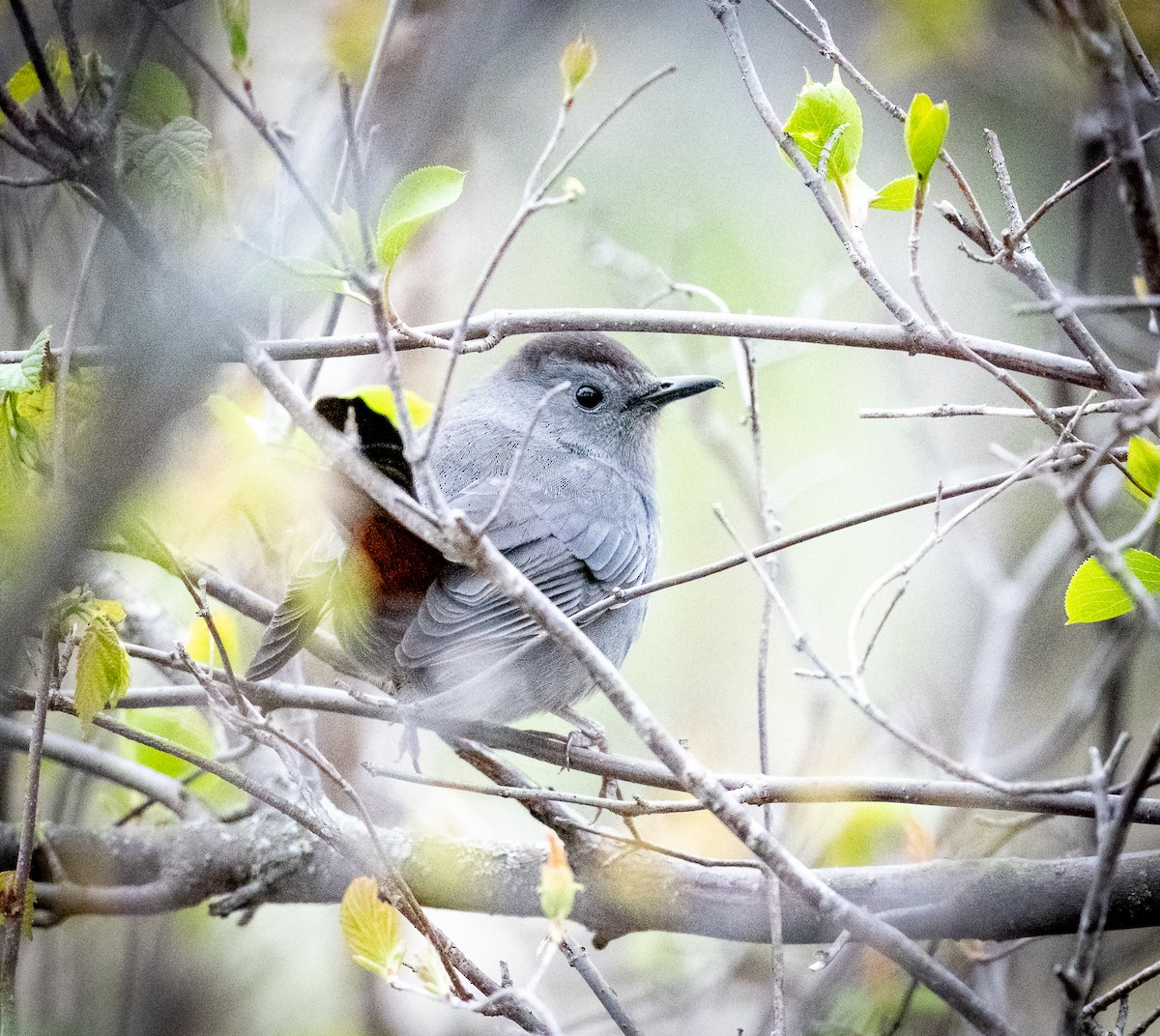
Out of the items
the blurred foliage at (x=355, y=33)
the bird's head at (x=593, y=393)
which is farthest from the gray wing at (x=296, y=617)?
the blurred foliage at (x=355, y=33)

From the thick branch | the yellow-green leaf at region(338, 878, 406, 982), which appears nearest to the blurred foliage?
the thick branch

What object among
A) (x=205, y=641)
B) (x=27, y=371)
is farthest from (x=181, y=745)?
(x=27, y=371)

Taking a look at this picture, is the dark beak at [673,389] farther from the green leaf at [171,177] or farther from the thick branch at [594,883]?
the green leaf at [171,177]

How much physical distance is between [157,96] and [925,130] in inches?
49.5

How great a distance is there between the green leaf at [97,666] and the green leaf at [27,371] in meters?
0.39

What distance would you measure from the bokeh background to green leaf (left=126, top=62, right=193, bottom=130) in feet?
0.12

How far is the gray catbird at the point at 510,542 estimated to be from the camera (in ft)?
7.82

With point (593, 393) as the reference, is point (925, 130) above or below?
below

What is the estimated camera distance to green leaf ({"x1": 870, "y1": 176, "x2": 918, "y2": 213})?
5.77 feet

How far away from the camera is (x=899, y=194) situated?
1.77 metres

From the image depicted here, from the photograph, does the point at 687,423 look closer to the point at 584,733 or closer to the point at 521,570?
the point at 521,570

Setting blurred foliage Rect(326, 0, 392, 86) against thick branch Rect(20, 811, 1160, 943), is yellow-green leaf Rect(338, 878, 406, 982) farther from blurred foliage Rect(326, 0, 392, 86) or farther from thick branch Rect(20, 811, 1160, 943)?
blurred foliage Rect(326, 0, 392, 86)

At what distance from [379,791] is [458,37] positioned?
237 centimetres

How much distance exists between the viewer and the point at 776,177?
5840 mm
